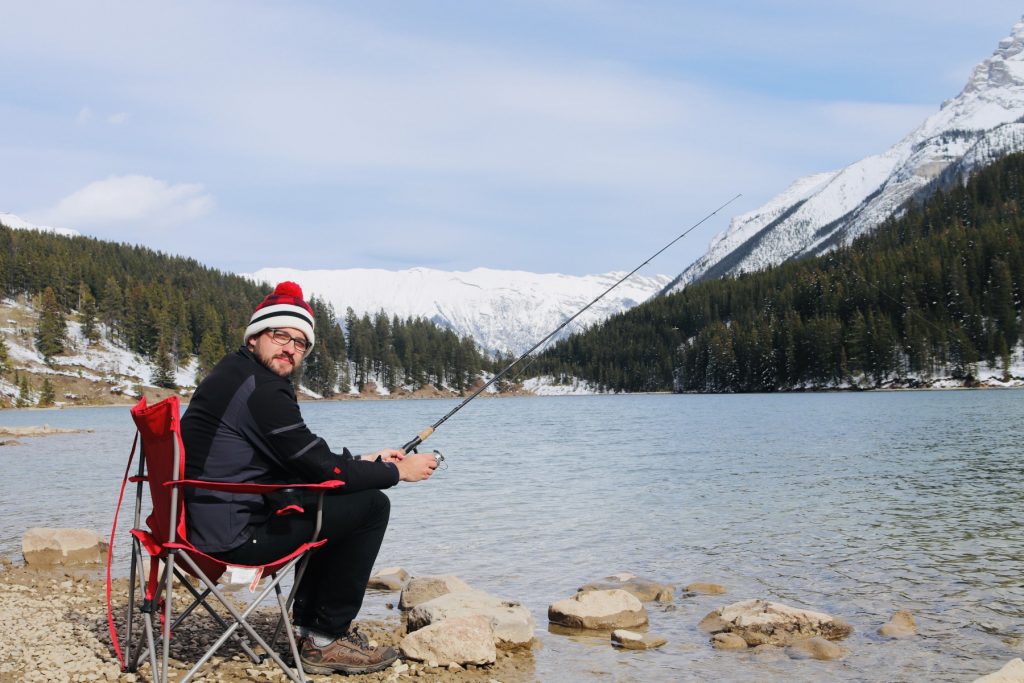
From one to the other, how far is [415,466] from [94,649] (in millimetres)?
3353

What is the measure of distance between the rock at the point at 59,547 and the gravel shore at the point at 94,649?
2.54 meters

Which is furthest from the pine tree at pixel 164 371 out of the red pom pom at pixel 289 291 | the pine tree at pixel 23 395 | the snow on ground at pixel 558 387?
the red pom pom at pixel 289 291

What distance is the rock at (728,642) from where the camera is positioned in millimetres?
8586

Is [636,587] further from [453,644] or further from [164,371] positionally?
[164,371]

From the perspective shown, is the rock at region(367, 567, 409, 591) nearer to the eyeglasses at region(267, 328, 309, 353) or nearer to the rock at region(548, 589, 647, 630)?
the rock at region(548, 589, 647, 630)

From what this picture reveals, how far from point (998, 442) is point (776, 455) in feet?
29.4

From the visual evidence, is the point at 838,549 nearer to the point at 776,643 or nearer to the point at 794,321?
the point at 776,643

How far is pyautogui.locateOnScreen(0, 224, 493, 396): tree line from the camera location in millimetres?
144000

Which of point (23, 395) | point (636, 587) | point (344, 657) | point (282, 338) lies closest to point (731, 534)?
point (636, 587)

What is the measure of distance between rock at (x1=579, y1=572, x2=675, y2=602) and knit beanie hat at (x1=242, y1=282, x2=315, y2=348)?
6.39 meters

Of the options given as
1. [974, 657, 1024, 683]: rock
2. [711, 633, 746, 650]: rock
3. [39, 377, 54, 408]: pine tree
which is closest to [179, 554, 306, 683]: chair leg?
[711, 633, 746, 650]: rock

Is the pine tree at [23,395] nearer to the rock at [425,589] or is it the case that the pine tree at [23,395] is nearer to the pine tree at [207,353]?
the pine tree at [207,353]

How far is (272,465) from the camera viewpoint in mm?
5566

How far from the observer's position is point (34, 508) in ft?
64.5
